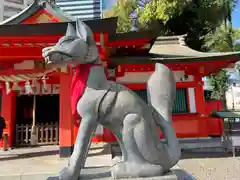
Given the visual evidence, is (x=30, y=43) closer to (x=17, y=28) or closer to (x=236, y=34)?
(x=17, y=28)

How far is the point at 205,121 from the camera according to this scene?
841 centimetres

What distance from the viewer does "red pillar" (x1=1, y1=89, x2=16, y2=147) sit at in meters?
8.20

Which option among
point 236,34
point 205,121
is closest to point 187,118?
point 205,121

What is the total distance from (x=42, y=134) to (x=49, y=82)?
2125 mm

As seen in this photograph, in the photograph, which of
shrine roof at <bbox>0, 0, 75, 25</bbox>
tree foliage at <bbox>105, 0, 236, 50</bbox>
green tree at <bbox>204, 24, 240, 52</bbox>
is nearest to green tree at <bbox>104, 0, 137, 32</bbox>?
tree foliage at <bbox>105, 0, 236, 50</bbox>

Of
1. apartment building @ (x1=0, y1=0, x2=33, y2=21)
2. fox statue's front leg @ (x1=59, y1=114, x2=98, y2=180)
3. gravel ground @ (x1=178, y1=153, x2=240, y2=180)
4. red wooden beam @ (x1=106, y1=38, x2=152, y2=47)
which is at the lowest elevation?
gravel ground @ (x1=178, y1=153, x2=240, y2=180)

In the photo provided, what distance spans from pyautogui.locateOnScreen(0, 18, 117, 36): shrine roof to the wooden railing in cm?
444

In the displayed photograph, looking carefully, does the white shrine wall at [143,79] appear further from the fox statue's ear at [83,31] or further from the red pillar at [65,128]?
the fox statue's ear at [83,31]

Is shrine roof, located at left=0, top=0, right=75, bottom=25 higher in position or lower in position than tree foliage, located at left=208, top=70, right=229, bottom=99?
higher

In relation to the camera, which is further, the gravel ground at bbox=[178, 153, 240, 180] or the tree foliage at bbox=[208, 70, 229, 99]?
the tree foliage at bbox=[208, 70, 229, 99]

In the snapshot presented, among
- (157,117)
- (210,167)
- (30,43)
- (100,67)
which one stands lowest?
(210,167)

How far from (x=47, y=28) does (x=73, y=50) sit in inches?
145

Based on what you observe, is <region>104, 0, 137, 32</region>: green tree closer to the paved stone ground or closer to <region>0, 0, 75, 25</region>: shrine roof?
<region>0, 0, 75, 25</region>: shrine roof

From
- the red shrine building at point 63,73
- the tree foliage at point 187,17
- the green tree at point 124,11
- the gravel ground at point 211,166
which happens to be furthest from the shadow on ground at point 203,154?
the green tree at point 124,11
